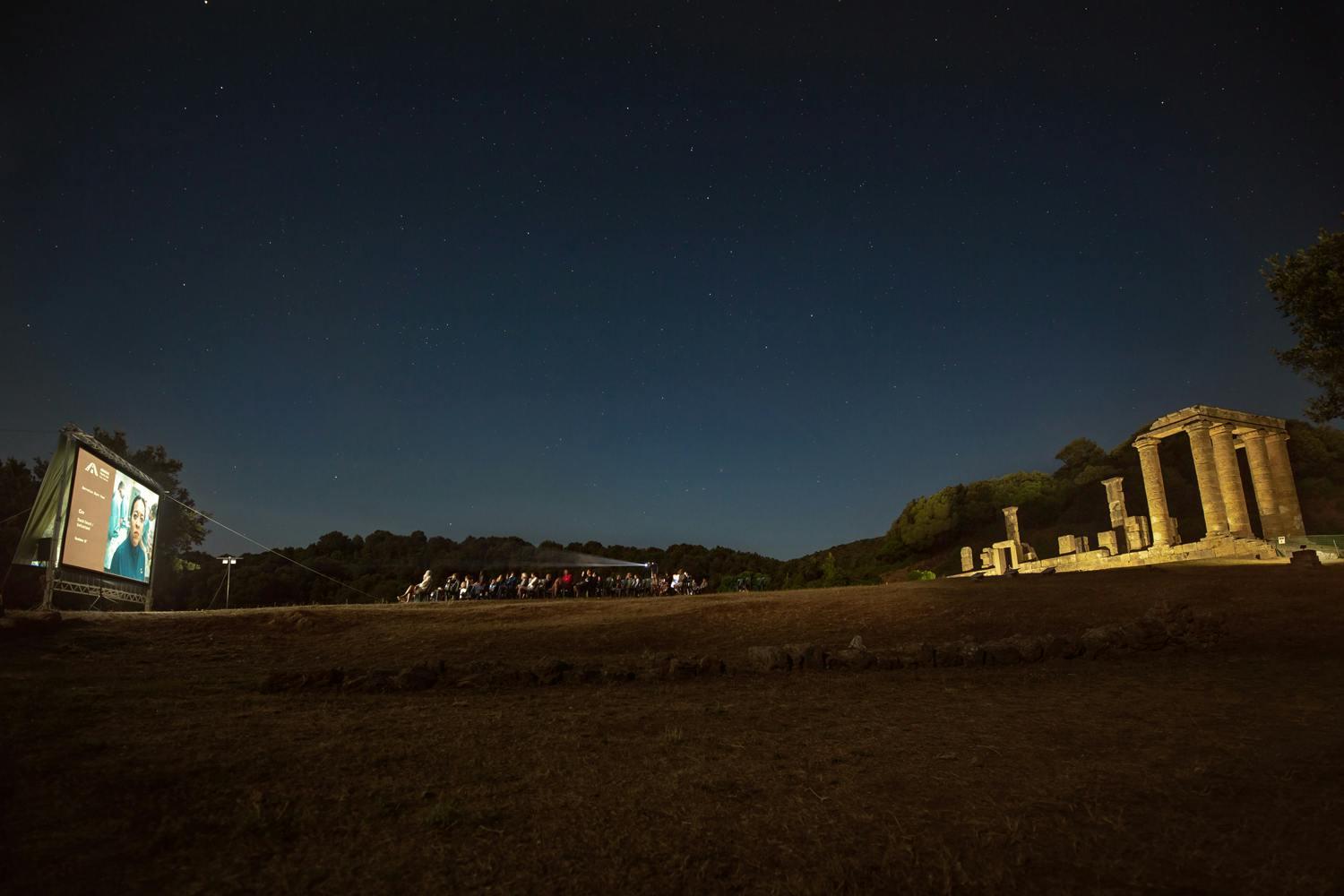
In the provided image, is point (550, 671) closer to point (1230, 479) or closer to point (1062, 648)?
point (1062, 648)

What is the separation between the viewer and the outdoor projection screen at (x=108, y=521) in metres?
22.2

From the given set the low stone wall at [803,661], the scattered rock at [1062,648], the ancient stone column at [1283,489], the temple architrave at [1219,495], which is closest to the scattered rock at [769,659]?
the low stone wall at [803,661]

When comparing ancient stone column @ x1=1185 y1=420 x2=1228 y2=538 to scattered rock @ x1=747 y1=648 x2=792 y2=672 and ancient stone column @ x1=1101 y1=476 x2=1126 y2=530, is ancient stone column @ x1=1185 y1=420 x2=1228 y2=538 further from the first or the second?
scattered rock @ x1=747 y1=648 x2=792 y2=672

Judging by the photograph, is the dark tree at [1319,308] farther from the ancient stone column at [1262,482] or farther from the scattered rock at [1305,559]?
the ancient stone column at [1262,482]

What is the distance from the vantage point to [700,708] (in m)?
9.79

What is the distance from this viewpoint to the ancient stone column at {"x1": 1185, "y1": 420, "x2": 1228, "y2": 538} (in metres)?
35.7

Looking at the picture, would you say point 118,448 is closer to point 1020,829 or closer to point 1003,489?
point 1020,829

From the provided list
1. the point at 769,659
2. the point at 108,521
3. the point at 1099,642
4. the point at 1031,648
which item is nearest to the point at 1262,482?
the point at 1099,642

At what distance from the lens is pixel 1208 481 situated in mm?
36406

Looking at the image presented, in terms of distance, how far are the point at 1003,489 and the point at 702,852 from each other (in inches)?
2971

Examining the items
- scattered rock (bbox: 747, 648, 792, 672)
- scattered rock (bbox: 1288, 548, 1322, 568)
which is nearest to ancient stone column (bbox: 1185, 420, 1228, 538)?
scattered rock (bbox: 1288, 548, 1322, 568)

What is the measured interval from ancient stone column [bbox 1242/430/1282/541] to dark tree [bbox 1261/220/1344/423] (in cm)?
1919

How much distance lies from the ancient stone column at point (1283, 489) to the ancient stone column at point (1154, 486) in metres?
5.00

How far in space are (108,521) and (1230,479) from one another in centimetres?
4898
